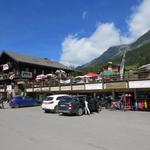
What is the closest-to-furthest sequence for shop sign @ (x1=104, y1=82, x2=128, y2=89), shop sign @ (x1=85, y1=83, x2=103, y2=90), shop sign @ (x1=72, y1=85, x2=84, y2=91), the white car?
the white car, shop sign @ (x1=104, y1=82, x2=128, y2=89), shop sign @ (x1=85, y1=83, x2=103, y2=90), shop sign @ (x1=72, y1=85, x2=84, y2=91)

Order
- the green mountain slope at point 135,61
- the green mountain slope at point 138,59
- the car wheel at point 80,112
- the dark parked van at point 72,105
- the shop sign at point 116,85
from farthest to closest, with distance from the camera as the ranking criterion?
the green mountain slope at point 138,59 → the green mountain slope at point 135,61 → the shop sign at point 116,85 → the car wheel at point 80,112 → the dark parked van at point 72,105

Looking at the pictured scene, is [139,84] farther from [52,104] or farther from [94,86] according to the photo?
[52,104]

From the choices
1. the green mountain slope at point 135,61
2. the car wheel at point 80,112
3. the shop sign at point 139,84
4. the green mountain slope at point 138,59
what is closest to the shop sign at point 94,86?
the shop sign at point 139,84

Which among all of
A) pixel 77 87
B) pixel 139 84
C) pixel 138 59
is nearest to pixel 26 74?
pixel 77 87

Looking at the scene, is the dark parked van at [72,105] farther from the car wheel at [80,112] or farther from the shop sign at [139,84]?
the shop sign at [139,84]

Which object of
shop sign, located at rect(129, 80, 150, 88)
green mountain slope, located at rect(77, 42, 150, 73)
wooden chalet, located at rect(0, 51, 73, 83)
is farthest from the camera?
green mountain slope, located at rect(77, 42, 150, 73)

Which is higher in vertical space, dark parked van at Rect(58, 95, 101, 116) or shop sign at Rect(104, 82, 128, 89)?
shop sign at Rect(104, 82, 128, 89)

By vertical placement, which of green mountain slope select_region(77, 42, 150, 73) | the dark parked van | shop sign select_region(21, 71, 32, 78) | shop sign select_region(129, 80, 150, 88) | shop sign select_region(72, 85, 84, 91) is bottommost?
the dark parked van

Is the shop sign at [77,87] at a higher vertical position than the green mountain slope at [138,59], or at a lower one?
lower

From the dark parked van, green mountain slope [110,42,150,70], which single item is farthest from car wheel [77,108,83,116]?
green mountain slope [110,42,150,70]

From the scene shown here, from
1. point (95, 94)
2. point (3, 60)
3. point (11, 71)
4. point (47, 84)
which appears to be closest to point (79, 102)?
point (95, 94)

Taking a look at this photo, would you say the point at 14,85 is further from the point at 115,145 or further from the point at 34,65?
the point at 115,145

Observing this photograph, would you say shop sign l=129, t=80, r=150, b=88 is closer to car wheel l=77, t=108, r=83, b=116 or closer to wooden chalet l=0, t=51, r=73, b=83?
car wheel l=77, t=108, r=83, b=116

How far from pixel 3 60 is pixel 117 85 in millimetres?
38207
